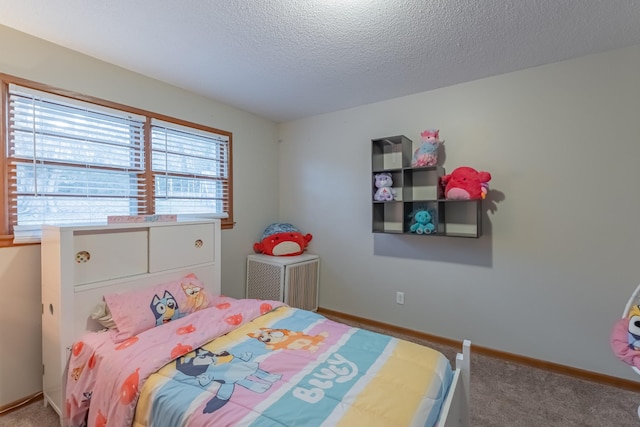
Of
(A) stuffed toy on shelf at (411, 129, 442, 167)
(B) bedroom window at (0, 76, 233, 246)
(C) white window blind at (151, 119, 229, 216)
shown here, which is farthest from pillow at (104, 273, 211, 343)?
(A) stuffed toy on shelf at (411, 129, 442, 167)

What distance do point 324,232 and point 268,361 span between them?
210 cm

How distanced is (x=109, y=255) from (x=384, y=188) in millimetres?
2210

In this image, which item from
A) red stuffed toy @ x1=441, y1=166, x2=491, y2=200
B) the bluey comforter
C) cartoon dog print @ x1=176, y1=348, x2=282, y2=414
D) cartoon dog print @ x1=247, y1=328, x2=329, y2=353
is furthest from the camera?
red stuffed toy @ x1=441, y1=166, x2=491, y2=200

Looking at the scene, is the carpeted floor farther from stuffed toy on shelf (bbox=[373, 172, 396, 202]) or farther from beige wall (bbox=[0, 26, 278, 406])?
stuffed toy on shelf (bbox=[373, 172, 396, 202])

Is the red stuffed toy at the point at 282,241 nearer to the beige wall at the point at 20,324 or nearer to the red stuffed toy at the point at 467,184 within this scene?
the red stuffed toy at the point at 467,184

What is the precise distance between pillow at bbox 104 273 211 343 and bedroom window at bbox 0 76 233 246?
74 centimetres

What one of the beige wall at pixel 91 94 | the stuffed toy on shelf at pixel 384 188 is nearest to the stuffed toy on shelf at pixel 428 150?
the stuffed toy on shelf at pixel 384 188

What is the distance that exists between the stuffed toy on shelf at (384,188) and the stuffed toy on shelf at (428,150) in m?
0.29

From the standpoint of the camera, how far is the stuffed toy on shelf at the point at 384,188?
9.00 ft

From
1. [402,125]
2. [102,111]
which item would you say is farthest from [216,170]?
[402,125]

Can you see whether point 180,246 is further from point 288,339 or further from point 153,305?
point 288,339

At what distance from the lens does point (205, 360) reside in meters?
1.46

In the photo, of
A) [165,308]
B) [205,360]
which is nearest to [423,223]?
[205,360]

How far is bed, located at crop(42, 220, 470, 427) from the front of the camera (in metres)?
1.13
